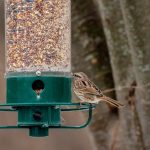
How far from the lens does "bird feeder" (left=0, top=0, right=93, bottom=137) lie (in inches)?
343

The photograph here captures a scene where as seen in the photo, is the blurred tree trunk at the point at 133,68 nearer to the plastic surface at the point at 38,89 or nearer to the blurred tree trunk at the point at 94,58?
the blurred tree trunk at the point at 94,58

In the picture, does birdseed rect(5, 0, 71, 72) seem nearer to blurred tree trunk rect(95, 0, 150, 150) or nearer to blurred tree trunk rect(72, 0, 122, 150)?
blurred tree trunk rect(95, 0, 150, 150)

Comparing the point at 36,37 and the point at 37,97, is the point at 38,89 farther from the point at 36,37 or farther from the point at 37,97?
the point at 36,37

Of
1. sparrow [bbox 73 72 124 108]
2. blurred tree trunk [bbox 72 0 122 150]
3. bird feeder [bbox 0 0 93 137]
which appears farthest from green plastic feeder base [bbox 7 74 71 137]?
blurred tree trunk [bbox 72 0 122 150]

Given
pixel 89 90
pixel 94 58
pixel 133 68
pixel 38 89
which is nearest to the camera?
pixel 38 89

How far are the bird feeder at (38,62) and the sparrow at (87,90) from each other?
0.49 feet

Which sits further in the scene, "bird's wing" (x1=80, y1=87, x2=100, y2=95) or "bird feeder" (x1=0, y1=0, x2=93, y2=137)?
"bird's wing" (x1=80, y1=87, x2=100, y2=95)

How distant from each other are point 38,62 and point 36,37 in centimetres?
22

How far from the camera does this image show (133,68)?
31.6 feet

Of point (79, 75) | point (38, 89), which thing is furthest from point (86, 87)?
point (38, 89)

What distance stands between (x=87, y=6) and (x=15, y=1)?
1.49 meters

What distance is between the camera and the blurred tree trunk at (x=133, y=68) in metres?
9.40

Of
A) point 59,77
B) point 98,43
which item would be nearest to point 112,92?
point 98,43

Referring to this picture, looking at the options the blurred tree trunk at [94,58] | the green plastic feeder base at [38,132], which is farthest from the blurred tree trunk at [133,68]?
the green plastic feeder base at [38,132]
